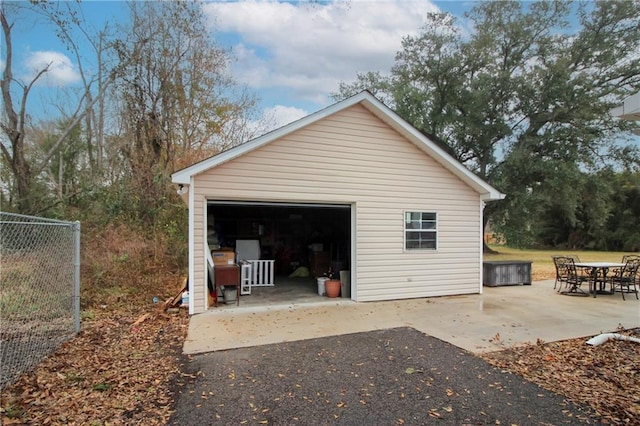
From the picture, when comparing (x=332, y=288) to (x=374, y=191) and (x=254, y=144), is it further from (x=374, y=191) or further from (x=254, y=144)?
(x=254, y=144)

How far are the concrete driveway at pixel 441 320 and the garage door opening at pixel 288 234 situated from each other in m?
3.31

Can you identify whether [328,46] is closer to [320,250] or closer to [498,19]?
[320,250]

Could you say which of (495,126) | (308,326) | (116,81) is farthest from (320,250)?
(495,126)

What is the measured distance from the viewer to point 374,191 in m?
8.65

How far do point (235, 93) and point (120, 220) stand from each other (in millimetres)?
7455

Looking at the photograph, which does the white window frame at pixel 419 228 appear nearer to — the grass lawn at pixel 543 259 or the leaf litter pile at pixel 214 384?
the leaf litter pile at pixel 214 384

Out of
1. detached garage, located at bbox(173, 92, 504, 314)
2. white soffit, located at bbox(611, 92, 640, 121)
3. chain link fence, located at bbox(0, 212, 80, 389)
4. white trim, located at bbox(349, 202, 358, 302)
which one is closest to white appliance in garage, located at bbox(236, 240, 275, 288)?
detached garage, located at bbox(173, 92, 504, 314)

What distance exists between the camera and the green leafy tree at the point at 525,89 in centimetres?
1914

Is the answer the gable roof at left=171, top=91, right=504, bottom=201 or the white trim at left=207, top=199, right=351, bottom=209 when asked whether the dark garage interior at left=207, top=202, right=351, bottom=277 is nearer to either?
the white trim at left=207, top=199, right=351, bottom=209

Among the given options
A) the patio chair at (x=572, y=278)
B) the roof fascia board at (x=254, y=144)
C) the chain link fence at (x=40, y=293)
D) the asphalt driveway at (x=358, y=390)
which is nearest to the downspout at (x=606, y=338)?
the asphalt driveway at (x=358, y=390)

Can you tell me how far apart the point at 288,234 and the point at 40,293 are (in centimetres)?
813

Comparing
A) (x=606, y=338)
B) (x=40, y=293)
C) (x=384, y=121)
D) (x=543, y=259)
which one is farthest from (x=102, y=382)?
(x=543, y=259)

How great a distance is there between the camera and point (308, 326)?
21.0ft

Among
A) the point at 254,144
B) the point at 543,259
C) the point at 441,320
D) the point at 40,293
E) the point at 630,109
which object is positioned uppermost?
the point at 254,144
